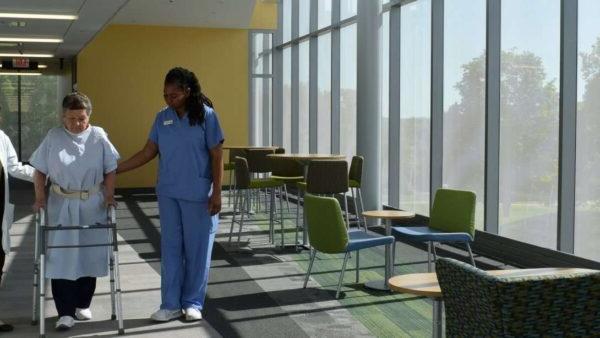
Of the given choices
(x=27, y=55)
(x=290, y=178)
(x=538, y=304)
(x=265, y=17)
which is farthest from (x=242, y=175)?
(x=27, y=55)

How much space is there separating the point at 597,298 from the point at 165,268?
3072 millimetres

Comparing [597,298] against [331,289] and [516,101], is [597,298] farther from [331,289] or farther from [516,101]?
[516,101]

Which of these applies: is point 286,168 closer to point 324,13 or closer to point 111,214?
point 324,13

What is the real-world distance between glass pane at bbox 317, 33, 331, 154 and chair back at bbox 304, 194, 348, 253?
308 inches

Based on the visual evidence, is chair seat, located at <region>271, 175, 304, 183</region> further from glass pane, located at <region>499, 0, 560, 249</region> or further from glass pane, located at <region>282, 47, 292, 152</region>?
glass pane, located at <region>282, 47, 292, 152</region>

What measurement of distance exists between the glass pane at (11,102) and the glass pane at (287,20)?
23.1ft

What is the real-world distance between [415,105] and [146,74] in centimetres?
703

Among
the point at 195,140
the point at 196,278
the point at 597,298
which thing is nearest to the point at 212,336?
the point at 196,278

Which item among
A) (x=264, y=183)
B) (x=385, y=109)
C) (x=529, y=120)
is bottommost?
(x=264, y=183)

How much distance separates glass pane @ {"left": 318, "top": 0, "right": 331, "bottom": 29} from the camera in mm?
13180

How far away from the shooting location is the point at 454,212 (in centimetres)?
599

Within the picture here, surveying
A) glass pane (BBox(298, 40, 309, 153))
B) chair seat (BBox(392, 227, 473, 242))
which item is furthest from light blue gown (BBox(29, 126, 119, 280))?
glass pane (BBox(298, 40, 309, 153))

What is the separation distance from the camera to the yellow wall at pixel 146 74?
49.2 ft

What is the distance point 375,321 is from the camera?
5074 mm
